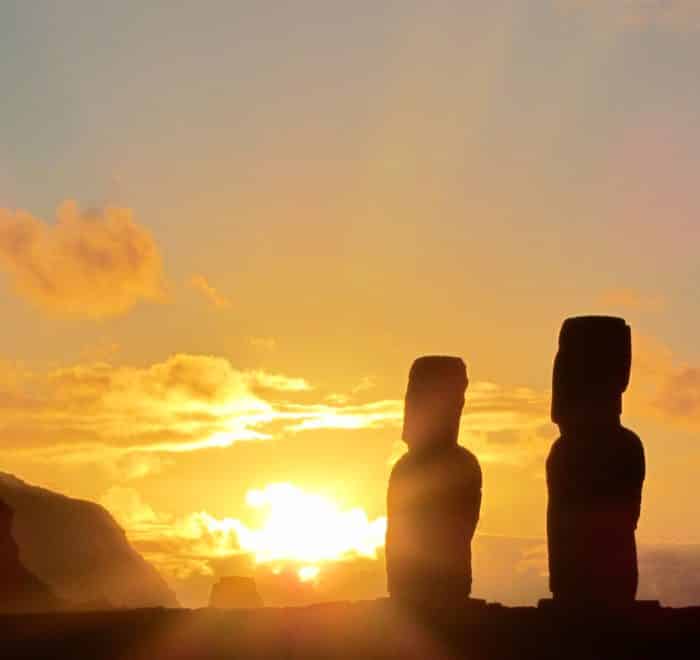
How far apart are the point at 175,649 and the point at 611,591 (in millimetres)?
10256

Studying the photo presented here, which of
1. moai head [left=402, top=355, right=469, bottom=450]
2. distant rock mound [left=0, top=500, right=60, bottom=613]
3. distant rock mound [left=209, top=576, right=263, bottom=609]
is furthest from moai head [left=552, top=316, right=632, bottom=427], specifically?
distant rock mound [left=209, top=576, right=263, bottom=609]

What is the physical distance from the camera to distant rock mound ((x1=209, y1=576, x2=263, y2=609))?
199 ft

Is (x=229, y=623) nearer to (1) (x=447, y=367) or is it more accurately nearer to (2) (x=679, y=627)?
(2) (x=679, y=627)

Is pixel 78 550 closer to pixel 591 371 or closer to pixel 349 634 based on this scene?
pixel 591 371

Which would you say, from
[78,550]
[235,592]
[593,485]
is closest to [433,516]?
[593,485]

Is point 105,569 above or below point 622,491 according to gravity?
above

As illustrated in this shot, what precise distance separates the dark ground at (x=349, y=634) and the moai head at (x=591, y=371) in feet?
17.8

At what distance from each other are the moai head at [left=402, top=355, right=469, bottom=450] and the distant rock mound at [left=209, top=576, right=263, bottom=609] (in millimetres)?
33090

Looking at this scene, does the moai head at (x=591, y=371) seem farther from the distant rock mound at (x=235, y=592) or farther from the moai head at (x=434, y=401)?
the distant rock mound at (x=235, y=592)

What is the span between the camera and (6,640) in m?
20.0

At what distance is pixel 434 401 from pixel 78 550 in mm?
133006

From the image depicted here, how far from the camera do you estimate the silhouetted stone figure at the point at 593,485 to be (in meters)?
26.7

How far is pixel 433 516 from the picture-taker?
27391 mm

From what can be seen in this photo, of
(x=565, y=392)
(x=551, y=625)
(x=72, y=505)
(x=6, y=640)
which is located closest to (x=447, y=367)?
(x=565, y=392)
